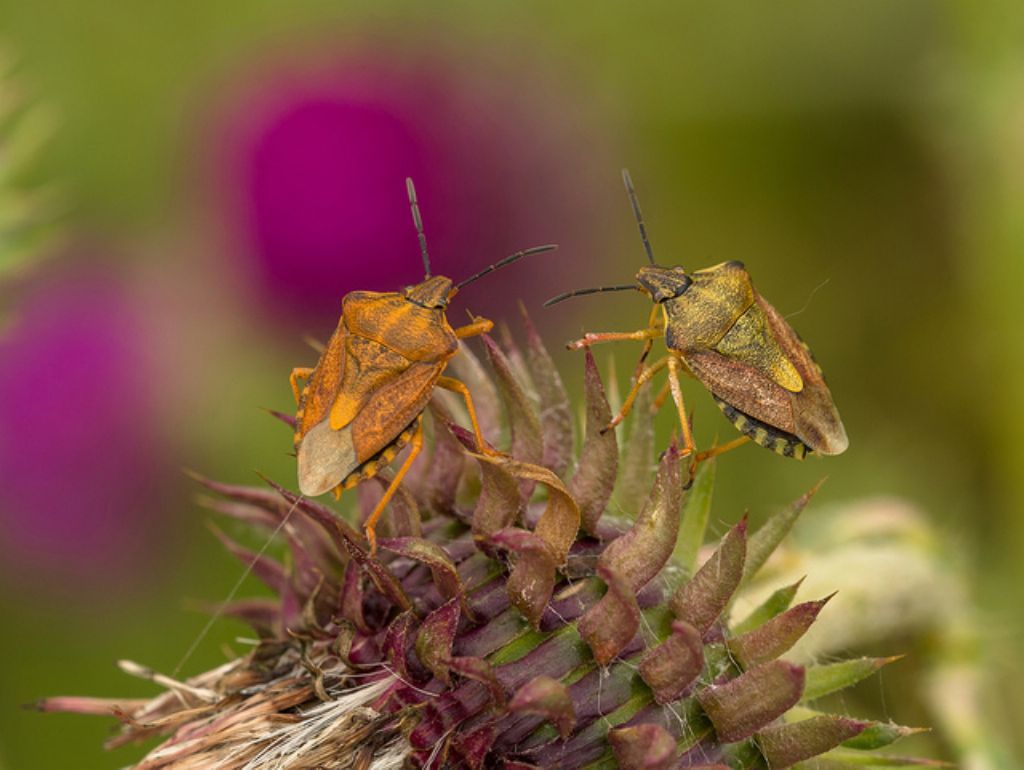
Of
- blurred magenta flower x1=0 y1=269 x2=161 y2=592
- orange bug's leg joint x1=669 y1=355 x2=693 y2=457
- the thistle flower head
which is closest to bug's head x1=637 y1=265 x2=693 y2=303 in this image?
orange bug's leg joint x1=669 y1=355 x2=693 y2=457

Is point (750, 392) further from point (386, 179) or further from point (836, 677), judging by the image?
point (386, 179)

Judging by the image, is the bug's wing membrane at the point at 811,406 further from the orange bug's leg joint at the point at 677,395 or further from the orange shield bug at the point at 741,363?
the orange bug's leg joint at the point at 677,395

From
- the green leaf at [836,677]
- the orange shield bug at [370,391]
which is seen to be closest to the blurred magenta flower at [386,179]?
the orange shield bug at [370,391]

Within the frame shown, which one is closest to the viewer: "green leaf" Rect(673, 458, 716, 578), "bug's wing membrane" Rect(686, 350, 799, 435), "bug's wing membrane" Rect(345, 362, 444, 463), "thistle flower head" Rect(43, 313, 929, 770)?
"thistle flower head" Rect(43, 313, 929, 770)

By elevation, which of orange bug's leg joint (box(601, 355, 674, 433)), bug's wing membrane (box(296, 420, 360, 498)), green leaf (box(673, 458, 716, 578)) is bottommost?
green leaf (box(673, 458, 716, 578))

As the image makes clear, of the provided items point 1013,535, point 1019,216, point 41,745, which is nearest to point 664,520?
point 1013,535

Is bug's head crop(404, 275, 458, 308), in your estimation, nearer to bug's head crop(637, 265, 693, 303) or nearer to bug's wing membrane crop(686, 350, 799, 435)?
bug's head crop(637, 265, 693, 303)
